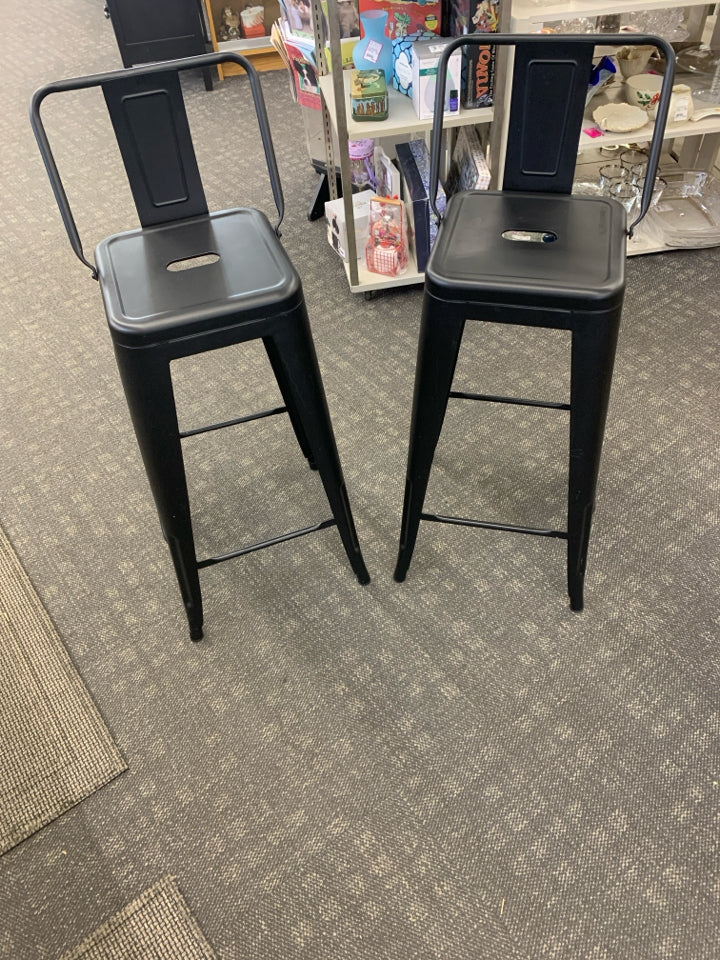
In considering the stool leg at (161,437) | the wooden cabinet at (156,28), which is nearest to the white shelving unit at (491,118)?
the stool leg at (161,437)

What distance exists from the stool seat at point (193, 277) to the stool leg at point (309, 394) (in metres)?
0.05

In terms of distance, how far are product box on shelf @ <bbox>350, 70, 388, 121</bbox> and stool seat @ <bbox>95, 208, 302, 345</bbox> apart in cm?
86

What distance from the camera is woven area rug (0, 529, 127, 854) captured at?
4.34ft

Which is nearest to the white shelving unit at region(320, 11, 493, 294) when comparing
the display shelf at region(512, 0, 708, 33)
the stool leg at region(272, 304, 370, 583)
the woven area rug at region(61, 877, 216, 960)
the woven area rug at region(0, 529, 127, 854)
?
the display shelf at region(512, 0, 708, 33)

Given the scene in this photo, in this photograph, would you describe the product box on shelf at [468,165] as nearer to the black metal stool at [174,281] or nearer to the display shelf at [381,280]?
the display shelf at [381,280]

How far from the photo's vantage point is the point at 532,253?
116cm

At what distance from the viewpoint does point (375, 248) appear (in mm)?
2273

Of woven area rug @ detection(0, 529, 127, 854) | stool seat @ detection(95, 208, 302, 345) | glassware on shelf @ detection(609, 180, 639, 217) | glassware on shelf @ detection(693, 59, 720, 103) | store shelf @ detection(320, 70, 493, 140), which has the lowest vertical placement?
woven area rug @ detection(0, 529, 127, 854)

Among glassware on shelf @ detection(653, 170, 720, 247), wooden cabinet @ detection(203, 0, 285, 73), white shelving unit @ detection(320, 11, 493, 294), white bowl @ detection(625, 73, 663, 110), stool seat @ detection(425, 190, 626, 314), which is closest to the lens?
stool seat @ detection(425, 190, 626, 314)

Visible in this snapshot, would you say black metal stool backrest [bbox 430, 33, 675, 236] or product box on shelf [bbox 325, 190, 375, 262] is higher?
black metal stool backrest [bbox 430, 33, 675, 236]

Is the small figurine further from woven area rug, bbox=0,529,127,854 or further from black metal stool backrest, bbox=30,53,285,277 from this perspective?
woven area rug, bbox=0,529,127,854

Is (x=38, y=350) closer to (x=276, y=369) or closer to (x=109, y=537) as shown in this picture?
(x=109, y=537)

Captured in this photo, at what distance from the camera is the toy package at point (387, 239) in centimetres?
220

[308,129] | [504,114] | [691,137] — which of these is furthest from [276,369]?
[691,137]
